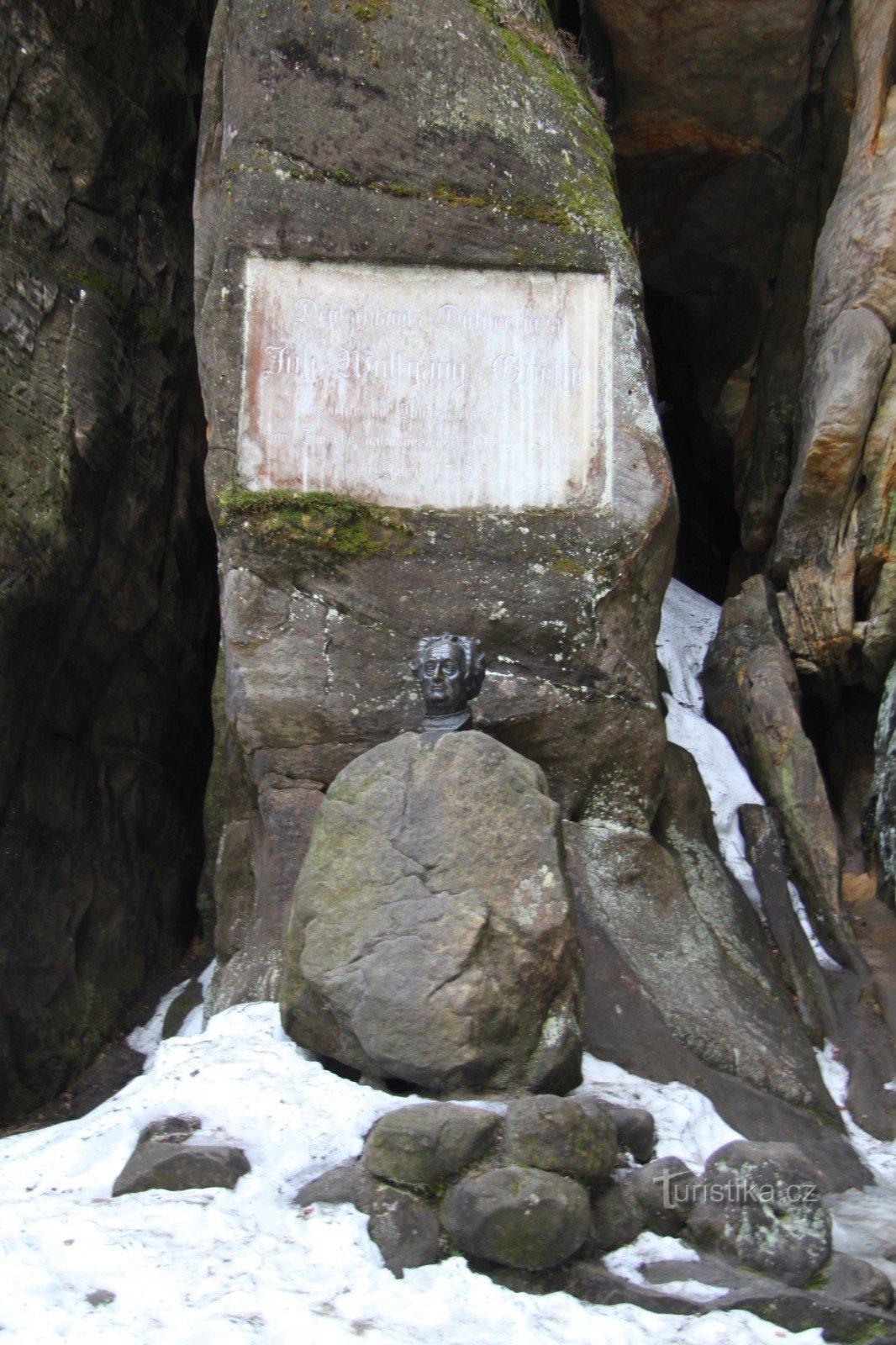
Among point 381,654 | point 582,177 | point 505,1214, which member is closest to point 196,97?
point 582,177

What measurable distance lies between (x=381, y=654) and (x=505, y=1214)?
11.7ft

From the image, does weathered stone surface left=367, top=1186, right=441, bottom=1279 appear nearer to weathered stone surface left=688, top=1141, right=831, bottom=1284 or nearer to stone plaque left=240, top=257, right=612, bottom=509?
weathered stone surface left=688, top=1141, right=831, bottom=1284

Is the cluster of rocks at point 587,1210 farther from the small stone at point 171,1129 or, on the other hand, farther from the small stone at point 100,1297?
the small stone at point 100,1297

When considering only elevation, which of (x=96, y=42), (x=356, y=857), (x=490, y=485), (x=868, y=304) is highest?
(x=96, y=42)

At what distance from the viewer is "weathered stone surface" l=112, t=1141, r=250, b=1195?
4336 mm

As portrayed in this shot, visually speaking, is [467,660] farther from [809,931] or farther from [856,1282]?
[809,931]

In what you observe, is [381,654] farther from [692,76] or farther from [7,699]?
[692,76]

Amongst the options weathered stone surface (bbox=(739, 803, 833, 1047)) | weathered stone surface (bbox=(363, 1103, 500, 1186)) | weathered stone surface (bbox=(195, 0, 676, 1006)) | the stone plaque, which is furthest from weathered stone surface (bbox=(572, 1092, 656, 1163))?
the stone plaque

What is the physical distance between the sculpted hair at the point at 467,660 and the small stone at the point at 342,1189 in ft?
7.73

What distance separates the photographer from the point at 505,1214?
400 cm

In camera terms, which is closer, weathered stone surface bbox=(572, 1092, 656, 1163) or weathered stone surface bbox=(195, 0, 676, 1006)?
weathered stone surface bbox=(572, 1092, 656, 1163)

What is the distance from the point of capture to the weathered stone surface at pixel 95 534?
8938 millimetres

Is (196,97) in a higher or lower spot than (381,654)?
higher

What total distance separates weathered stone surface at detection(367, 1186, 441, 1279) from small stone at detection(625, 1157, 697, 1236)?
0.78 m
